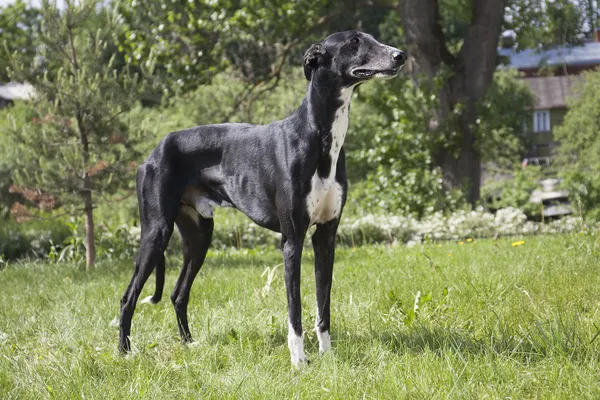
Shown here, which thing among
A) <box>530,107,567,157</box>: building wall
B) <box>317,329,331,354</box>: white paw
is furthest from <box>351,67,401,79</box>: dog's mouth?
<box>530,107,567,157</box>: building wall

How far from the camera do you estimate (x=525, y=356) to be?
10.6 feet

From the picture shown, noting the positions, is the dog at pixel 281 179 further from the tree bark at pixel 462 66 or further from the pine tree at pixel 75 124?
the tree bark at pixel 462 66

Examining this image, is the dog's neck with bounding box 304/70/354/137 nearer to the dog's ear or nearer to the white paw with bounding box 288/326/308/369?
the dog's ear

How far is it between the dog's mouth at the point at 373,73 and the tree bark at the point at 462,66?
26.8 ft

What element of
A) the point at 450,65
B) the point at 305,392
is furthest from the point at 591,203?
the point at 305,392

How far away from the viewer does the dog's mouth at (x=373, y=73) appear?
3.18 m

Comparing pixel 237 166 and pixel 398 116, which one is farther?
pixel 398 116

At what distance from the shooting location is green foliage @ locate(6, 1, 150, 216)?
23.6 ft

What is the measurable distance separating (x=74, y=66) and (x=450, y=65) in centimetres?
653

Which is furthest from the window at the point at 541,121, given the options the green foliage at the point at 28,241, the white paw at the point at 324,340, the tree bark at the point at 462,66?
the white paw at the point at 324,340

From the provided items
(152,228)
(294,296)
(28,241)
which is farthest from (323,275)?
(28,241)

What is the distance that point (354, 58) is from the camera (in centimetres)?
328

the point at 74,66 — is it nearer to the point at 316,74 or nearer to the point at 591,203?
the point at 316,74

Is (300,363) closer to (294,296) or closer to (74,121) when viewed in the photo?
(294,296)
